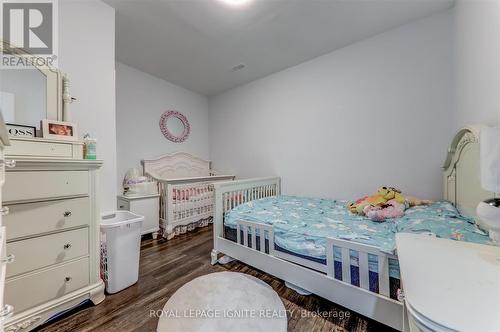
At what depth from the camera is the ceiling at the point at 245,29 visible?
1.82 meters

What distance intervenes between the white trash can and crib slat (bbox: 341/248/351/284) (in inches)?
62.8

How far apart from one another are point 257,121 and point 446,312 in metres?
3.16

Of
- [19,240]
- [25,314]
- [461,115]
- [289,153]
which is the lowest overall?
[25,314]

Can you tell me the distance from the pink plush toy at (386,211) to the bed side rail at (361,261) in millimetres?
615

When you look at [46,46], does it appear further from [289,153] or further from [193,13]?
[289,153]

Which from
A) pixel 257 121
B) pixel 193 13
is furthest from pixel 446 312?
pixel 257 121

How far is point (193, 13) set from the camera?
1900 millimetres

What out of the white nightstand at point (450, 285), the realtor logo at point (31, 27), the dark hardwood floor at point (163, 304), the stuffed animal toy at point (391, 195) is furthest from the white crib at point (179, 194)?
the white nightstand at point (450, 285)

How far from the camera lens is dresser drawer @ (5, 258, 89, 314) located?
42.1 inches

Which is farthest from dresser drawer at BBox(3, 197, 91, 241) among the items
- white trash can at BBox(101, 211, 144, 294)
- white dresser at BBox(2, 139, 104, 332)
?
white trash can at BBox(101, 211, 144, 294)

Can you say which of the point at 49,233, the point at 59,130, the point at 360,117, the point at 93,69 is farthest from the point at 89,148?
the point at 360,117

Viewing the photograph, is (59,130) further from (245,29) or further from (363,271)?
(363,271)

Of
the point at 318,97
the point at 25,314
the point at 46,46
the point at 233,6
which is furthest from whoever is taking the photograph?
the point at 318,97

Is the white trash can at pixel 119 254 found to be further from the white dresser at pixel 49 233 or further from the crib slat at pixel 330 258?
the crib slat at pixel 330 258
